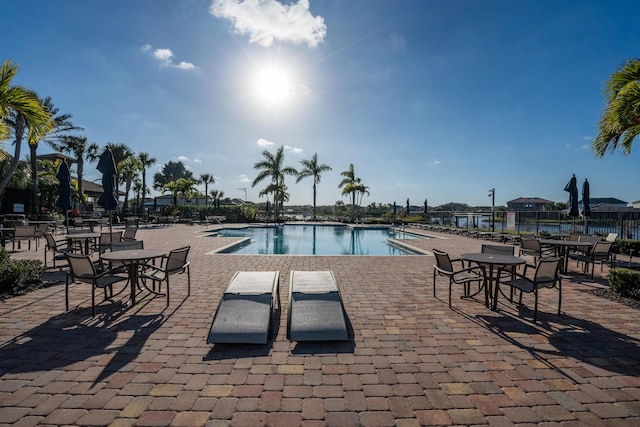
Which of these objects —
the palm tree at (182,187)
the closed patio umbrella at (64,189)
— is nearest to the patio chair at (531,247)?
the closed patio umbrella at (64,189)

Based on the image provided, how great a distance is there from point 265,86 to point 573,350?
1097 cm

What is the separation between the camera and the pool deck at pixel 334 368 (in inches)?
84.2

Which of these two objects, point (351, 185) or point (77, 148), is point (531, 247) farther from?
point (77, 148)

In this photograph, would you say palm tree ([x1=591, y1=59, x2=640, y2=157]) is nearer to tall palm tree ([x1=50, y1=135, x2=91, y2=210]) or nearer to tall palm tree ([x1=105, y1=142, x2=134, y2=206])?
tall palm tree ([x1=50, y1=135, x2=91, y2=210])

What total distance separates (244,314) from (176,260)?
210cm

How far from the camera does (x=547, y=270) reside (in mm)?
4176

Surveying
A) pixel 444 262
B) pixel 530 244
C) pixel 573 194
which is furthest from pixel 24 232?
pixel 573 194

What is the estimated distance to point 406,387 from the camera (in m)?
2.48

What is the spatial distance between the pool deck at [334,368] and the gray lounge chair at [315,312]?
0.41 ft

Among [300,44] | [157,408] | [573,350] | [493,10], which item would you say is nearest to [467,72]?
[493,10]

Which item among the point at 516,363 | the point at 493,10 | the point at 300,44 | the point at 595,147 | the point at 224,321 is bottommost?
the point at 516,363

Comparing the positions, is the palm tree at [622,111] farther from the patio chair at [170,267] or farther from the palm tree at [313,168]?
the palm tree at [313,168]

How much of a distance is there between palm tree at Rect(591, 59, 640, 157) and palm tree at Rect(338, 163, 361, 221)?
24461 mm

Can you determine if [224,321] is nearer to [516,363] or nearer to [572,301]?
[516,363]
